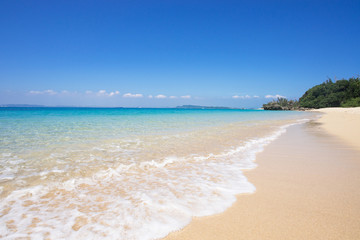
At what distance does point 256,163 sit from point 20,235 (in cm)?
453

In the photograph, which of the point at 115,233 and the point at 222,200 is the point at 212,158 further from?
the point at 115,233

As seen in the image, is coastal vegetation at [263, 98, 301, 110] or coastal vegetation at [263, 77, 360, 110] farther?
coastal vegetation at [263, 98, 301, 110]

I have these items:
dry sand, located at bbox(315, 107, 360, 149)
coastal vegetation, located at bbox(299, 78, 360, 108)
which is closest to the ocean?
dry sand, located at bbox(315, 107, 360, 149)

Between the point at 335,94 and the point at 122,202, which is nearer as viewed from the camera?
the point at 122,202

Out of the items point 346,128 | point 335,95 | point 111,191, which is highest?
point 335,95

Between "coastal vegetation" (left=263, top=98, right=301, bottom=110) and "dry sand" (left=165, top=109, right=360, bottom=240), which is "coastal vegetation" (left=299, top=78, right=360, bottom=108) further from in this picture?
"dry sand" (left=165, top=109, right=360, bottom=240)

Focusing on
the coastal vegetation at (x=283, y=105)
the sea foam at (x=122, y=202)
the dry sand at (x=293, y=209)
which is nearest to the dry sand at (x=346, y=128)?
the dry sand at (x=293, y=209)

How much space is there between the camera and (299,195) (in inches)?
109

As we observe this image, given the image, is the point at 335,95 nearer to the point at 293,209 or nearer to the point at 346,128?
the point at 346,128

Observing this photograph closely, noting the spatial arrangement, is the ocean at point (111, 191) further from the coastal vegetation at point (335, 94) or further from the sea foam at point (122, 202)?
the coastal vegetation at point (335, 94)

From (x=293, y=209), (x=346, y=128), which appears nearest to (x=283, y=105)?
(x=346, y=128)

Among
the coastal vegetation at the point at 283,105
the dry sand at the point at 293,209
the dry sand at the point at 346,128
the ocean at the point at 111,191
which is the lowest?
the ocean at the point at 111,191

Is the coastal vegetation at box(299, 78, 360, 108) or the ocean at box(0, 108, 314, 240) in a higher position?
the coastal vegetation at box(299, 78, 360, 108)

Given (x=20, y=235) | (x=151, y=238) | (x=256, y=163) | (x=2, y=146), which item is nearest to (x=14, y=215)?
(x=20, y=235)
